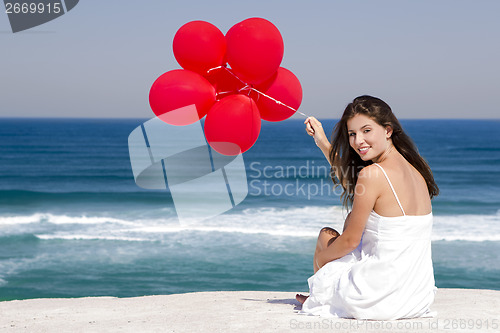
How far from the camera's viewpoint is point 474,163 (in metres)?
30.1

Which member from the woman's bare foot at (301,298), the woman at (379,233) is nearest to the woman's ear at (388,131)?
the woman at (379,233)

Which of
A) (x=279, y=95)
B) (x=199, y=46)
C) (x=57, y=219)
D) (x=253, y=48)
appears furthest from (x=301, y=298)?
(x=57, y=219)

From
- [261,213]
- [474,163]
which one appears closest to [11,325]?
[261,213]

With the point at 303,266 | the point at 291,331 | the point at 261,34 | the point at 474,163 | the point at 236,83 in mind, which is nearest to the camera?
Answer: the point at 291,331

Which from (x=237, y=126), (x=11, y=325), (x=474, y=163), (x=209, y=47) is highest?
(x=209, y=47)

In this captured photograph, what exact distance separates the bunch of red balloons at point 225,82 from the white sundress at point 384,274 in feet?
4.56

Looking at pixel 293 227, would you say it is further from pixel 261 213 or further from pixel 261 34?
pixel 261 34

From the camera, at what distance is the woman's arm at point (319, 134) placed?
3729 mm

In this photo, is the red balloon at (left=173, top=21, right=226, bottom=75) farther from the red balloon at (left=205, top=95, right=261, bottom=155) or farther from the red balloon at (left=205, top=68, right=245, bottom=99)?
the red balloon at (left=205, top=95, right=261, bottom=155)

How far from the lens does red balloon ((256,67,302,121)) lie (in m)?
4.54

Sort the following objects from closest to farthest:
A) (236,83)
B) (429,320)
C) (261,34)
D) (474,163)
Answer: (429,320), (261,34), (236,83), (474,163)

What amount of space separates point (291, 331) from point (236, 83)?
2.16 meters

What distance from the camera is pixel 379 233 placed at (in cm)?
320

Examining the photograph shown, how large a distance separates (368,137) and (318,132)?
0.57 m
